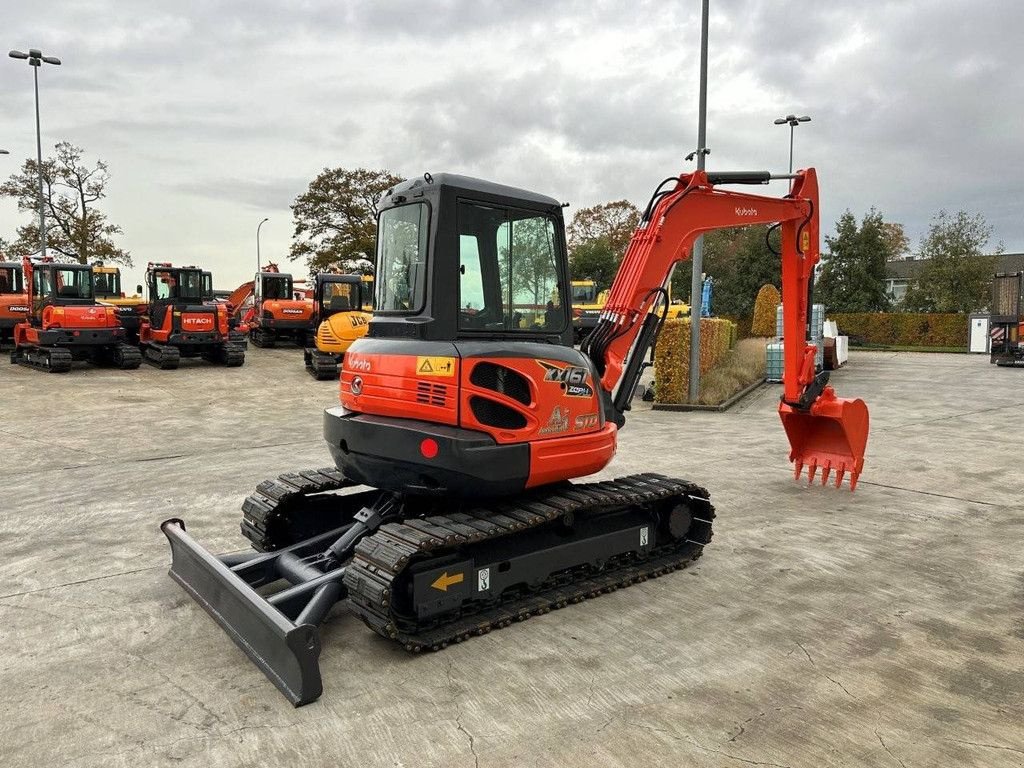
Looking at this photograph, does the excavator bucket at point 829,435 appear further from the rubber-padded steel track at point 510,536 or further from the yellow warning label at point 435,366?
the yellow warning label at point 435,366

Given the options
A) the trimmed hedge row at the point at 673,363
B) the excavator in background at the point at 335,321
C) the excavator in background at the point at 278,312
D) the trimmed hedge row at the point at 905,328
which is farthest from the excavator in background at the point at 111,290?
the trimmed hedge row at the point at 905,328

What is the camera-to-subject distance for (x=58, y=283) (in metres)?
20.4

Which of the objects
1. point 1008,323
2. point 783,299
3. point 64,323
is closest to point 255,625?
point 783,299

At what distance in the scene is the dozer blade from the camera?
3.83 metres

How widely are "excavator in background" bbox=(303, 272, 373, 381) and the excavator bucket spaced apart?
39.4 ft

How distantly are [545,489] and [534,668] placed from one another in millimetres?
1460

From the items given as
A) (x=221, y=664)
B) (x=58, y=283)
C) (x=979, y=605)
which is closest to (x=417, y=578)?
(x=221, y=664)

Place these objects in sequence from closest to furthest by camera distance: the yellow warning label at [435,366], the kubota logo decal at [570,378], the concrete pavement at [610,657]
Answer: the concrete pavement at [610,657] < the yellow warning label at [435,366] < the kubota logo decal at [570,378]

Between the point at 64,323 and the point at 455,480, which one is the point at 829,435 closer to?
the point at 455,480

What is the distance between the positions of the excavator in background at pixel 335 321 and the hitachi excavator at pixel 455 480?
1328cm

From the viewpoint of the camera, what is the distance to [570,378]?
5145 millimetres

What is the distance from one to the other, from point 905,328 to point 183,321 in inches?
1299

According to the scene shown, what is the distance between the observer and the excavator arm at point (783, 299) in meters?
6.14

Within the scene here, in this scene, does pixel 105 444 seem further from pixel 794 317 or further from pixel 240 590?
pixel 794 317
